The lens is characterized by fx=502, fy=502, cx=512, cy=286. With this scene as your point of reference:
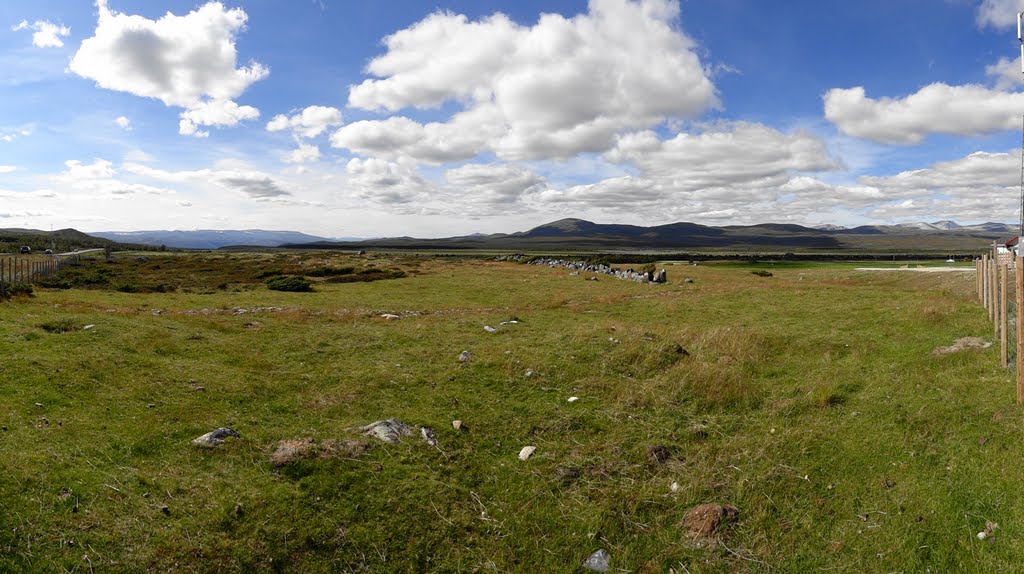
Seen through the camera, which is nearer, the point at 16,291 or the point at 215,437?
the point at 215,437

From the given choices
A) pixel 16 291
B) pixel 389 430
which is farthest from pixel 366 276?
pixel 389 430

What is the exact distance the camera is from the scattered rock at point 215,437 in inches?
336

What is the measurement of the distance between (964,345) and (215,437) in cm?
1976

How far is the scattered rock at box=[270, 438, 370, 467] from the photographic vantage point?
8.22m

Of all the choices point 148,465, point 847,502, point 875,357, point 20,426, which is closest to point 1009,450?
point 847,502

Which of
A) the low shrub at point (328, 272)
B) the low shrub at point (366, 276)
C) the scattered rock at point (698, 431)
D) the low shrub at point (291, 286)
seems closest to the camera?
the scattered rock at point (698, 431)

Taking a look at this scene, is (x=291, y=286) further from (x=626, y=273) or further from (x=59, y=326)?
(x=626, y=273)

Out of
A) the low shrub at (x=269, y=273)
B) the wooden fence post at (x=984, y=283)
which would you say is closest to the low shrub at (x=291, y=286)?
the low shrub at (x=269, y=273)

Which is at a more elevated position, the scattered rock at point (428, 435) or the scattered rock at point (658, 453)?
the scattered rock at point (428, 435)

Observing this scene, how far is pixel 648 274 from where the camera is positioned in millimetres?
50438

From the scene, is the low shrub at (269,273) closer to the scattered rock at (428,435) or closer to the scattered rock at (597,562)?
the scattered rock at (428,435)

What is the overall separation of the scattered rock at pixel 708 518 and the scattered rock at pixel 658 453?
136 centimetres

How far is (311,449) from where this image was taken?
8.47m

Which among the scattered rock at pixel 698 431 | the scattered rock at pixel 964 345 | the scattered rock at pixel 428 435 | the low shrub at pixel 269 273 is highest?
the low shrub at pixel 269 273
